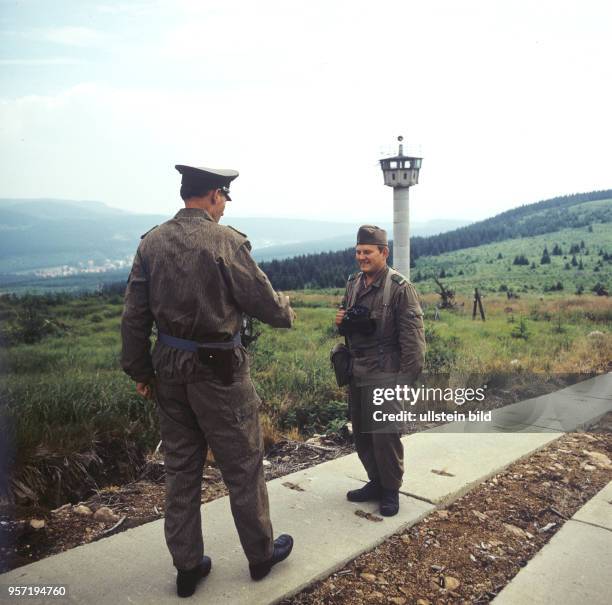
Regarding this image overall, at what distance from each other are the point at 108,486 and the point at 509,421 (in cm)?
412

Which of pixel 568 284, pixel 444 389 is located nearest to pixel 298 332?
pixel 444 389

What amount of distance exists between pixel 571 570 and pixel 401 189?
17.0m

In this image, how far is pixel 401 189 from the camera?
760 inches

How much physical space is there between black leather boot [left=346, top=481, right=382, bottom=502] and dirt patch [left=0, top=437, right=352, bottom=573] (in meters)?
0.85

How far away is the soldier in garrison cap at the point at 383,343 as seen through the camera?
3680 mm

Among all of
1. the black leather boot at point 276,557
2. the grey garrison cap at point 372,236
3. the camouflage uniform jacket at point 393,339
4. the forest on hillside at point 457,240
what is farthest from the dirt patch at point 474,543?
the forest on hillside at point 457,240

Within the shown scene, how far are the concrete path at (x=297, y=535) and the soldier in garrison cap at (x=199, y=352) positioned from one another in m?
0.17

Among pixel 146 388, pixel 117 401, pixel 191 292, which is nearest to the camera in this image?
pixel 191 292

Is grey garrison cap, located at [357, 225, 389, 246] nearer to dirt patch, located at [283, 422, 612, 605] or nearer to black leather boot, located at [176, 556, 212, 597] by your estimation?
dirt patch, located at [283, 422, 612, 605]

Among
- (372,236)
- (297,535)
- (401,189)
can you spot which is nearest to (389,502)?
(297,535)

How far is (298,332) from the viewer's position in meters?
18.4

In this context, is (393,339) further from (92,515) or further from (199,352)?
(92,515)

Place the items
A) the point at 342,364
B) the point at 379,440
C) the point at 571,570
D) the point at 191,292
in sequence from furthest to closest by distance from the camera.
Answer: the point at 342,364 → the point at 379,440 → the point at 571,570 → the point at 191,292

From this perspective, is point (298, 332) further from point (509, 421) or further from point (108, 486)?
point (108, 486)
